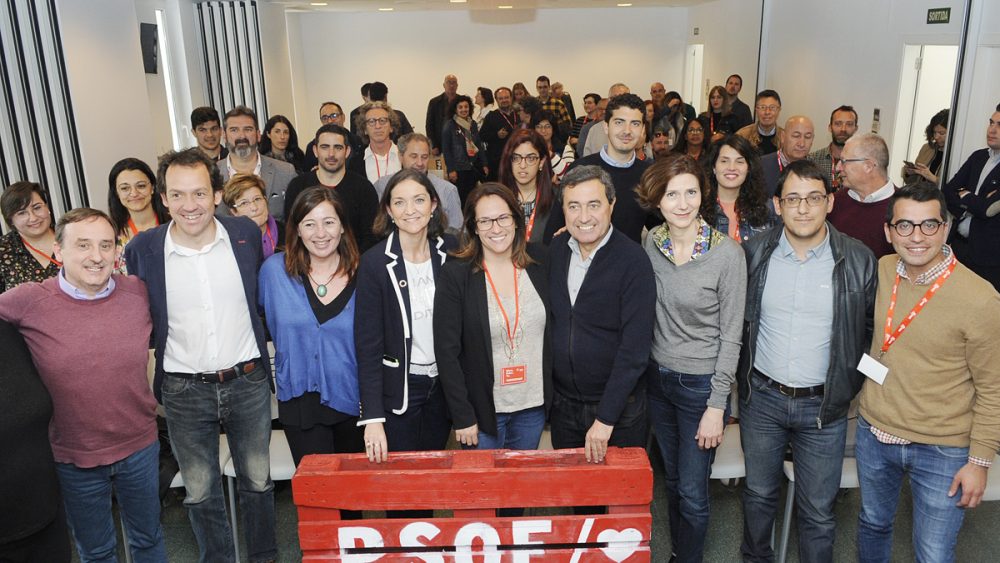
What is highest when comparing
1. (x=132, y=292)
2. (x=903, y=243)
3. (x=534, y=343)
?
(x=903, y=243)

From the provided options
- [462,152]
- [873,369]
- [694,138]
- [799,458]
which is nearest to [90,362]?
[799,458]

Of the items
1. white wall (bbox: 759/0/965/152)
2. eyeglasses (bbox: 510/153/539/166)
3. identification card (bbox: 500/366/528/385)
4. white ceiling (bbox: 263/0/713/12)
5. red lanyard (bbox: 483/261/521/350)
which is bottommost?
identification card (bbox: 500/366/528/385)

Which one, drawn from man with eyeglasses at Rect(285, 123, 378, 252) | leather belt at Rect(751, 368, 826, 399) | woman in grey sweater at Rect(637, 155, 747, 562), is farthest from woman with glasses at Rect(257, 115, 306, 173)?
leather belt at Rect(751, 368, 826, 399)

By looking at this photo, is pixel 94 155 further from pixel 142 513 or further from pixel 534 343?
pixel 534 343

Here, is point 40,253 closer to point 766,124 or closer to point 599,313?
point 599,313

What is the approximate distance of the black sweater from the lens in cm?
249

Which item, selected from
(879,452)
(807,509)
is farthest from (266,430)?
(879,452)

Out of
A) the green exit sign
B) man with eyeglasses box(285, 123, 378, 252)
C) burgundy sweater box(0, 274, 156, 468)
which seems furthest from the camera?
the green exit sign

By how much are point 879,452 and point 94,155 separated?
6650 mm

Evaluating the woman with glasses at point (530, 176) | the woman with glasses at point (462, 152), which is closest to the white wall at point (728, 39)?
the woman with glasses at point (462, 152)

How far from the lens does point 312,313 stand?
8.57 ft

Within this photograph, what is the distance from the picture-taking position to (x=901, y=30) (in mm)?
6633

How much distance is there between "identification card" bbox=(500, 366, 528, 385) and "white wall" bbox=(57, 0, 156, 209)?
5423 mm

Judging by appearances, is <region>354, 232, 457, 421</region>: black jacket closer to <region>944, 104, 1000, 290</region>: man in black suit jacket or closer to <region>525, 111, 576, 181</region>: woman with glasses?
<region>525, 111, 576, 181</region>: woman with glasses
